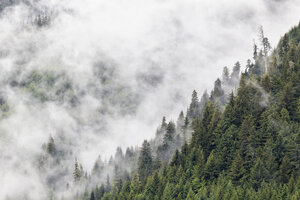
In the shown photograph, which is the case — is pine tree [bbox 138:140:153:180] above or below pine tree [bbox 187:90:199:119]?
below

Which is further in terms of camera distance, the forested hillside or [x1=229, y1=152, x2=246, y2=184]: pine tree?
[x1=229, y1=152, x2=246, y2=184]: pine tree

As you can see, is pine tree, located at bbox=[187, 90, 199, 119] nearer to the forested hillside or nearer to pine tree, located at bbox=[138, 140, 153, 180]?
pine tree, located at bbox=[138, 140, 153, 180]

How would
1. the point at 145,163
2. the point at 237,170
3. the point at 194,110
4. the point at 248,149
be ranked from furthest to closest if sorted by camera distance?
the point at 194,110, the point at 145,163, the point at 248,149, the point at 237,170

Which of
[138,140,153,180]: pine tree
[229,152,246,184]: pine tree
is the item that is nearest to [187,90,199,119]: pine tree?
[138,140,153,180]: pine tree

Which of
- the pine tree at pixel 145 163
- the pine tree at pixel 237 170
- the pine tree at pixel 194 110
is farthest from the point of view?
the pine tree at pixel 194 110

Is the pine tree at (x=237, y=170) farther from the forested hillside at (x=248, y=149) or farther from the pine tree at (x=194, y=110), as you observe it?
the pine tree at (x=194, y=110)

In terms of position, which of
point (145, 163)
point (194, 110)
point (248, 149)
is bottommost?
point (248, 149)

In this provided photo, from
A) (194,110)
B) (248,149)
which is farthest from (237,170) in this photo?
(194,110)

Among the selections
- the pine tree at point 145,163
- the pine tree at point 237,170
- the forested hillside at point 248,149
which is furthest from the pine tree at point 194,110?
the pine tree at point 237,170

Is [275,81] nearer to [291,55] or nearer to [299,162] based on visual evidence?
[291,55]

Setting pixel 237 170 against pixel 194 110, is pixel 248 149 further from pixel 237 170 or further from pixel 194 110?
pixel 194 110

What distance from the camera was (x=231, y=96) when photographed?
116 m

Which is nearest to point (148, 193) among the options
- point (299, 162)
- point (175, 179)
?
point (175, 179)

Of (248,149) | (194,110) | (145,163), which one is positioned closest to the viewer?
(248,149)
